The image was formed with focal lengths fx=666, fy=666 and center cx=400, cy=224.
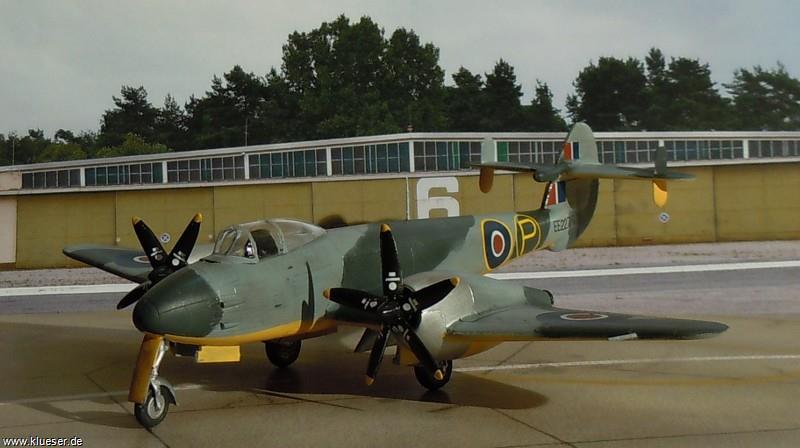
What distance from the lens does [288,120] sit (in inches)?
3041

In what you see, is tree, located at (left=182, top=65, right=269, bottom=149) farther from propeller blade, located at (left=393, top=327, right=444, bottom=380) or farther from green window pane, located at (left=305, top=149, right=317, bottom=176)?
propeller blade, located at (left=393, top=327, right=444, bottom=380)

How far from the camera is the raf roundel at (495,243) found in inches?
605

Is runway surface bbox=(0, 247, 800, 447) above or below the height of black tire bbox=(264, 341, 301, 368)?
below

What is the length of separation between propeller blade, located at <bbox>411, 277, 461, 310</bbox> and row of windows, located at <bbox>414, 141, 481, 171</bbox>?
78.0ft

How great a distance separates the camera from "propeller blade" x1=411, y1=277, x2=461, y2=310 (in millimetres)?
10172

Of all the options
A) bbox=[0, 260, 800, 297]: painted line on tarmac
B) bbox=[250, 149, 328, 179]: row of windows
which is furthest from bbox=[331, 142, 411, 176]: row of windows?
bbox=[0, 260, 800, 297]: painted line on tarmac

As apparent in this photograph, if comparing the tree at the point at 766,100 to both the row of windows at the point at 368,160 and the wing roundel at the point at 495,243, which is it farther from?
the wing roundel at the point at 495,243

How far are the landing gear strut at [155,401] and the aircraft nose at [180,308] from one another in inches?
14.4

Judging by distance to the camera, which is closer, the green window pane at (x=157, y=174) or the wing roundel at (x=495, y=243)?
the wing roundel at (x=495, y=243)

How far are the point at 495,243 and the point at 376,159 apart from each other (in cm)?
1920

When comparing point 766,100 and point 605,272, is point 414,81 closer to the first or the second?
point 766,100

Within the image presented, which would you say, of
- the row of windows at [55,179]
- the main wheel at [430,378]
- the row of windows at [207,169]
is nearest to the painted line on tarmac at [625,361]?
the main wheel at [430,378]

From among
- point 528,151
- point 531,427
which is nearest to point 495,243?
point 531,427

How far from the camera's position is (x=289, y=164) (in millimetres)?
35844
